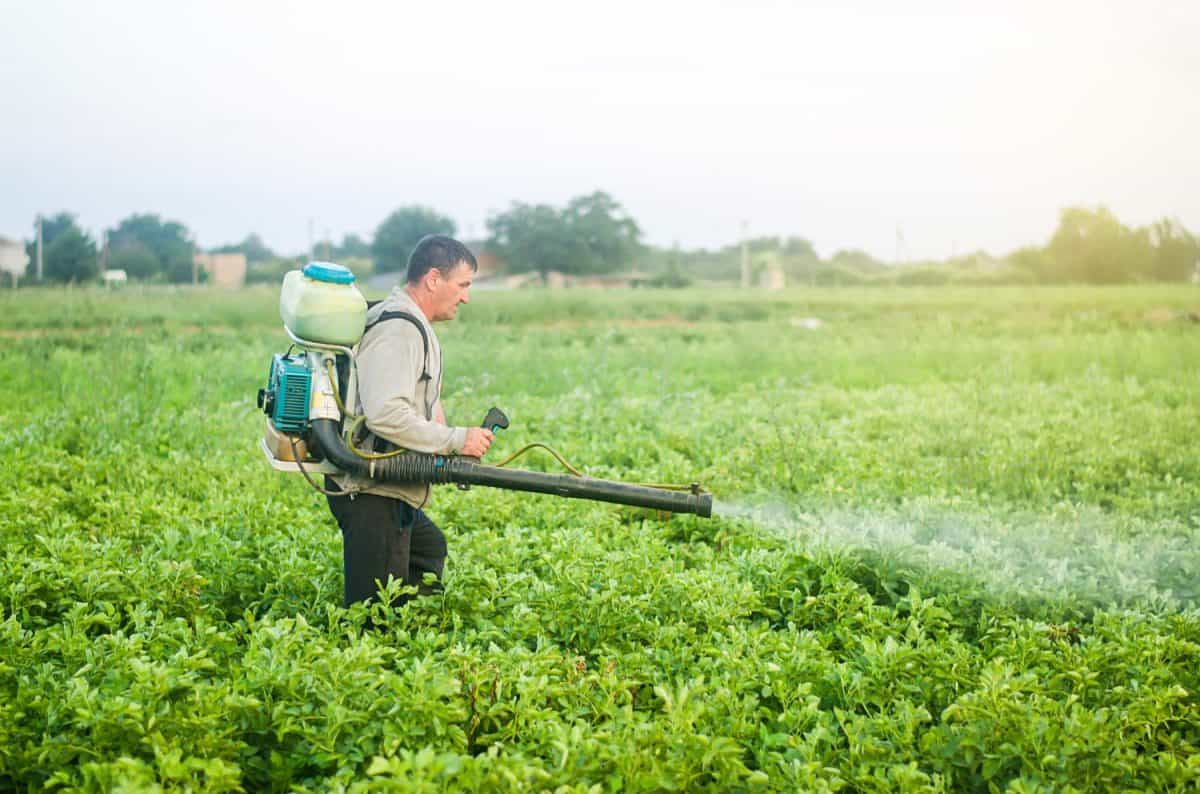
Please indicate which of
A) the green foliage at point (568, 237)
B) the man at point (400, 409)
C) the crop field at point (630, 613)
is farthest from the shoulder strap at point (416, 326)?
the green foliage at point (568, 237)

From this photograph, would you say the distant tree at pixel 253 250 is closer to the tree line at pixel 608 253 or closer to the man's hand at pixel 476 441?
the tree line at pixel 608 253

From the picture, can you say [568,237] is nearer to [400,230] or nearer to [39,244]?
[400,230]

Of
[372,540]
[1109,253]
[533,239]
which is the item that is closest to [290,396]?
[372,540]

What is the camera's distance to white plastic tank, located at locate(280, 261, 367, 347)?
12.6 ft

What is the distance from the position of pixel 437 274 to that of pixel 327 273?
1.64ft

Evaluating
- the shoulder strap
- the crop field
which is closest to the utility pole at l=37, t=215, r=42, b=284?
the crop field

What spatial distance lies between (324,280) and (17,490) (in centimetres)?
368

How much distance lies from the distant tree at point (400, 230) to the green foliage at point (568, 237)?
4037mm

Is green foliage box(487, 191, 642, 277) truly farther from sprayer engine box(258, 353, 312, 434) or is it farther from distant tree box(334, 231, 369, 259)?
sprayer engine box(258, 353, 312, 434)

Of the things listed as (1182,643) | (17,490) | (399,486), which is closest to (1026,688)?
(1182,643)

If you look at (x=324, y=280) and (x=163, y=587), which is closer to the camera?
(x=324, y=280)

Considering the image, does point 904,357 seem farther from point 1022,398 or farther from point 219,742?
point 219,742

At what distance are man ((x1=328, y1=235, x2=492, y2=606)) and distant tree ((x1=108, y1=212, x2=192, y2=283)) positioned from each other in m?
33.1

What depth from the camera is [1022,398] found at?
37.6ft
